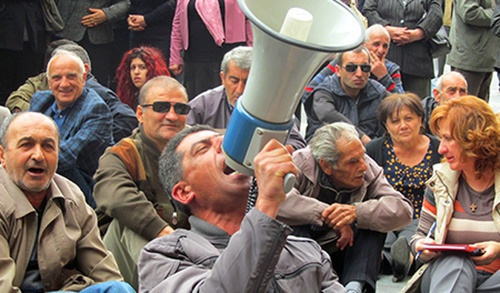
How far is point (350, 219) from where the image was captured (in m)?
5.01

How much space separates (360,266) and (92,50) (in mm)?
3851

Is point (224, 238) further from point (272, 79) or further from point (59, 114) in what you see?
point (59, 114)

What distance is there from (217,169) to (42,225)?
1.54 metres

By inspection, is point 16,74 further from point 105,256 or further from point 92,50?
point 105,256

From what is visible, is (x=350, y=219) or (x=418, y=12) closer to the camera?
(x=350, y=219)

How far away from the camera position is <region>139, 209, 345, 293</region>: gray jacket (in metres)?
2.34

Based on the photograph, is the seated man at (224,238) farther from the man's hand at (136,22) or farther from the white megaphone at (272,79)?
the man's hand at (136,22)

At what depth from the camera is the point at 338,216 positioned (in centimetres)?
501

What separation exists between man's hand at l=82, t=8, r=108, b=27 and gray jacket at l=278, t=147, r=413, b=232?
3.15m

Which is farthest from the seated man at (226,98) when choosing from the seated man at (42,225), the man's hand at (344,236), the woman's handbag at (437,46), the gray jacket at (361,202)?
the woman's handbag at (437,46)

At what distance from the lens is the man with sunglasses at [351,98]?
262 inches

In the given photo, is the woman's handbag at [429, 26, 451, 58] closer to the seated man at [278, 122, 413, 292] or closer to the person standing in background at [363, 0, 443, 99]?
the person standing in background at [363, 0, 443, 99]

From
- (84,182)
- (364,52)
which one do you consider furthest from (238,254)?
(364,52)

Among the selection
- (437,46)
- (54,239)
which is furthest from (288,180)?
(437,46)
